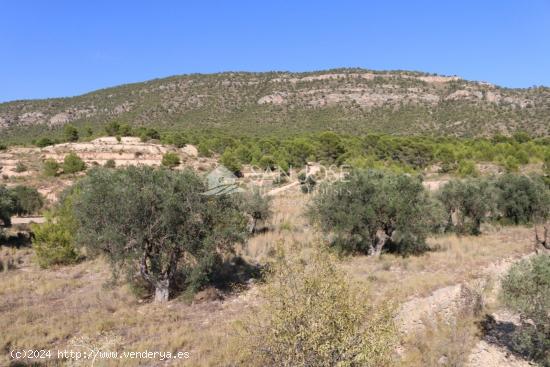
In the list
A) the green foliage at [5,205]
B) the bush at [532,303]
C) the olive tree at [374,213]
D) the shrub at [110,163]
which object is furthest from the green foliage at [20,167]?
the bush at [532,303]

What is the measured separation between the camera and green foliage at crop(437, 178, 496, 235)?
22.7 meters

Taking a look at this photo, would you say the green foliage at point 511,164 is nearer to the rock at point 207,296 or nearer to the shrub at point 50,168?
the rock at point 207,296

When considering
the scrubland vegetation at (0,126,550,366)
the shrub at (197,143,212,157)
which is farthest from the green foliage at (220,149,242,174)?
the scrubland vegetation at (0,126,550,366)

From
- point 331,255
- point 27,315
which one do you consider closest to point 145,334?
point 27,315

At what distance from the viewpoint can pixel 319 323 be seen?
549 centimetres

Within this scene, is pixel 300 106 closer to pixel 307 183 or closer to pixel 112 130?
pixel 112 130

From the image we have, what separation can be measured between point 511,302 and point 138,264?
10.5 m

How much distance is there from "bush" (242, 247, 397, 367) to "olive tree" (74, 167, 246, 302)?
20.6ft

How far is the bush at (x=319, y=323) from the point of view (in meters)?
5.55

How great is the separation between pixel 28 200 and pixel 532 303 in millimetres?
35647

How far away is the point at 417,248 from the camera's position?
18.4 m

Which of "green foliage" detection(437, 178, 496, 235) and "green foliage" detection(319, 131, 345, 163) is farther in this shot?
"green foliage" detection(319, 131, 345, 163)

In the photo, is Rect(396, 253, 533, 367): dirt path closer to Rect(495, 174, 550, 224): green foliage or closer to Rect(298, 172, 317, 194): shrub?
Rect(495, 174, 550, 224): green foliage

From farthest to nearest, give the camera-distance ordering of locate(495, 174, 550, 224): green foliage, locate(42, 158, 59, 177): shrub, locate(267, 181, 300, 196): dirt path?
locate(42, 158, 59, 177): shrub, locate(267, 181, 300, 196): dirt path, locate(495, 174, 550, 224): green foliage
